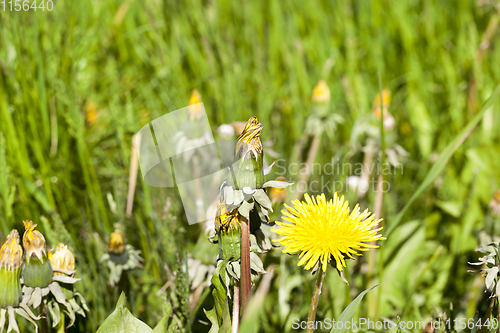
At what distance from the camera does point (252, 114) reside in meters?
2.03

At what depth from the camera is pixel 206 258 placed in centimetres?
119

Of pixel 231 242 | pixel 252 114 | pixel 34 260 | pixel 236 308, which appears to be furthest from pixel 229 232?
pixel 252 114

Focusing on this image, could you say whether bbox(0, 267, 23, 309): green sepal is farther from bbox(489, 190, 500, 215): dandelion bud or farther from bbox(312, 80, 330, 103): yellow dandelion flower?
bbox(489, 190, 500, 215): dandelion bud

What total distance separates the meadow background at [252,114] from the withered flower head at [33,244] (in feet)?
0.75

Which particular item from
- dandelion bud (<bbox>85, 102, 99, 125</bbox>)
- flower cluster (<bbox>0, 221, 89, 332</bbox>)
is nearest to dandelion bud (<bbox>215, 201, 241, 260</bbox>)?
flower cluster (<bbox>0, 221, 89, 332</bbox>)

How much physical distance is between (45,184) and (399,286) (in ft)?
4.19

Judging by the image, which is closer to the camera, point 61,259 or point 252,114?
point 61,259

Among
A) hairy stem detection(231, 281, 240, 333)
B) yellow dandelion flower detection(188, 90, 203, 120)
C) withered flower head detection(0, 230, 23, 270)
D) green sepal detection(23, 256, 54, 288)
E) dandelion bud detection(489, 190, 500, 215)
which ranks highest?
yellow dandelion flower detection(188, 90, 203, 120)

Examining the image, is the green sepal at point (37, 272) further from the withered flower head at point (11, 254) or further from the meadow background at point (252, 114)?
the meadow background at point (252, 114)

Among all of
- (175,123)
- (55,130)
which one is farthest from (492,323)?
(55,130)

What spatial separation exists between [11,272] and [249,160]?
0.52 meters

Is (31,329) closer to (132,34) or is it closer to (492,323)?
(492,323)

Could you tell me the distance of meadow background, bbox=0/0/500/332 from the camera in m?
1.27

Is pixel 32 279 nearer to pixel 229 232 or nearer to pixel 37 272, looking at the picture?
pixel 37 272
